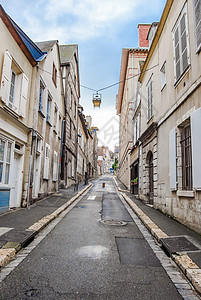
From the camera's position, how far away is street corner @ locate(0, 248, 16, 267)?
3.90 metres

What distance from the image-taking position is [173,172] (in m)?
7.95

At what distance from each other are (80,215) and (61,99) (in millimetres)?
10417

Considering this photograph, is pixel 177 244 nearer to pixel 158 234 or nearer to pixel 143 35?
pixel 158 234

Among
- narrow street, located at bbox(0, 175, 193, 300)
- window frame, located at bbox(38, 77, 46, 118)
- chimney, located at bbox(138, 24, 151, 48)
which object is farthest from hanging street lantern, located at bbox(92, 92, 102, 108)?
chimney, located at bbox(138, 24, 151, 48)

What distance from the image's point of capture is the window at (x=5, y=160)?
7.83 meters

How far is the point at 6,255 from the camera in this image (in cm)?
409

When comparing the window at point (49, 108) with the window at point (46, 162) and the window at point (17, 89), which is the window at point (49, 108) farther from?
the window at point (17, 89)

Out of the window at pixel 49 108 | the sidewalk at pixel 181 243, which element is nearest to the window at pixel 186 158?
the sidewalk at pixel 181 243

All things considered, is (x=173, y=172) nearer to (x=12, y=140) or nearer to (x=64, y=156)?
(x=12, y=140)

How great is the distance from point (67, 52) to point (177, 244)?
67.5ft

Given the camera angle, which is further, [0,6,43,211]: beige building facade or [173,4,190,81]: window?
[0,6,43,211]: beige building facade

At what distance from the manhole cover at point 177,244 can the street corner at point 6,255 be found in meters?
2.81

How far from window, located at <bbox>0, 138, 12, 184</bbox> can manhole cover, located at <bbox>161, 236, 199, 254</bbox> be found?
5261mm

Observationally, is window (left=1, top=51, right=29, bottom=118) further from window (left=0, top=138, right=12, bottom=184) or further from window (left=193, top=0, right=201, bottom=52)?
window (left=193, top=0, right=201, bottom=52)
